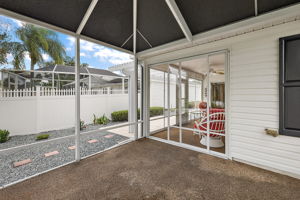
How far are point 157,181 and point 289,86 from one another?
9.21ft

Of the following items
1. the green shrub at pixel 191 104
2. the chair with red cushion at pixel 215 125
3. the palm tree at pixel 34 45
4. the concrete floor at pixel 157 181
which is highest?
the palm tree at pixel 34 45

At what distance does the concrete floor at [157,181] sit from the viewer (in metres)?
1.82

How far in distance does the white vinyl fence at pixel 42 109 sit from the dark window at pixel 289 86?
22.8 feet

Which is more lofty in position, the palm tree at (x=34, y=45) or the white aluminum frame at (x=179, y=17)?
the palm tree at (x=34, y=45)

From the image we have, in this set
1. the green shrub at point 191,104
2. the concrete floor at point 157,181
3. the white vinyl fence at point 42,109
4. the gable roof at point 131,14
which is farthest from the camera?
the white vinyl fence at point 42,109

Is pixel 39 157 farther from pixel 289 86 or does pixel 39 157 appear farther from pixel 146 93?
pixel 289 86

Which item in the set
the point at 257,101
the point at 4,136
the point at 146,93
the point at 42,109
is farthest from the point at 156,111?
the point at 4,136

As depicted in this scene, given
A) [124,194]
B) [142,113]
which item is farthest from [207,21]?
[124,194]

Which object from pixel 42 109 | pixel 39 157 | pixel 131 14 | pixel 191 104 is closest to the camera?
pixel 131 14

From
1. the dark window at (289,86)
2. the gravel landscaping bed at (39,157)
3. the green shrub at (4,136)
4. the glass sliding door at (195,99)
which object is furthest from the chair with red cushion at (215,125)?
the green shrub at (4,136)

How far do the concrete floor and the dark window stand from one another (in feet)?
3.02

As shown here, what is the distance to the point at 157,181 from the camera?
2127 millimetres

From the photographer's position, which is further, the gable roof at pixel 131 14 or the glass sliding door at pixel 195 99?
the glass sliding door at pixel 195 99

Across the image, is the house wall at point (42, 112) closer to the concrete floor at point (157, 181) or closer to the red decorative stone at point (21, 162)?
the red decorative stone at point (21, 162)
